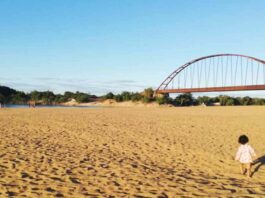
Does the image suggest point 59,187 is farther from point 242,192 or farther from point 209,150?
point 209,150

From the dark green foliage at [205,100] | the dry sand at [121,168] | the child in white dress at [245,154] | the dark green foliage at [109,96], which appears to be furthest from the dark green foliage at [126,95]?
the child in white dress at [245,154]

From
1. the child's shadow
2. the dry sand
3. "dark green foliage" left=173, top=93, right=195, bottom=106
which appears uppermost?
"dark green foliage" left=173, top=93, right=195, bottom=106

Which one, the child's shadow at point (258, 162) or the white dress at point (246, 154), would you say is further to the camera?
the child's shadow at point (258, 162)

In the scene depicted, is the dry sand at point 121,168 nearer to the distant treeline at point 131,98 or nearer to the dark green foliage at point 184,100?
the distant treeline at point 131,98

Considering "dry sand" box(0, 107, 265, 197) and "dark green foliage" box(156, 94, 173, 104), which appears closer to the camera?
"dry sand" box(0, 107, 265, 197)

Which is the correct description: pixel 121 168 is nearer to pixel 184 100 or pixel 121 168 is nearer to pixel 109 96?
pixel 184 100

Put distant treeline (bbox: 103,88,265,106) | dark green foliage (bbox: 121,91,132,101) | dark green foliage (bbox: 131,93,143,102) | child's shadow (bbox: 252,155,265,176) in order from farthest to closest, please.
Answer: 1. dark green foliage (bbox: 121,91,132,101)
2. dark green foliage (bbox: 131,93,143,102)
3. distant treeline (bbox: 103,88,265,106)
4. child's shadow (bbox: 252,155,265,176)

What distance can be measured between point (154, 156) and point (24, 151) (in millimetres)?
5320

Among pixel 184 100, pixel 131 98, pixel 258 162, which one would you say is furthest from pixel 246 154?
pixel 131 98

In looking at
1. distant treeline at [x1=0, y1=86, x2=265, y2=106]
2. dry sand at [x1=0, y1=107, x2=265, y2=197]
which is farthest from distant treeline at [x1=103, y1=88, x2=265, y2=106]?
dry sand at [x1=0, y1=107, x2=265, y2=197]

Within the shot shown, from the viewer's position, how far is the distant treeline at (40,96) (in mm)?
164137

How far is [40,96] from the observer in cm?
18038

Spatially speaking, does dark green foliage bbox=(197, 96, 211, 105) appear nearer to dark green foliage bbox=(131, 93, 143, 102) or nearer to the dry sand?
dark green foliage bbox=(131, 93, 143, 102)

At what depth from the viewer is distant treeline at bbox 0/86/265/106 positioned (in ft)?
402
